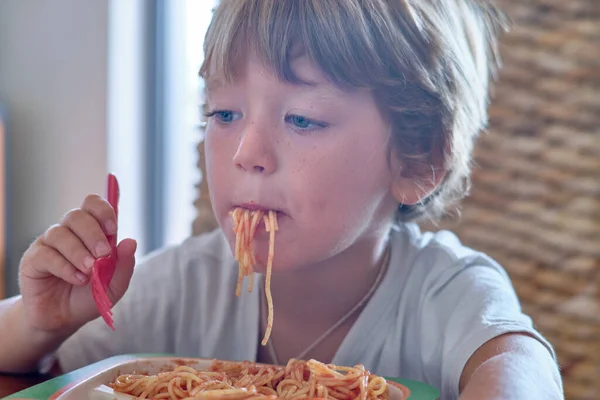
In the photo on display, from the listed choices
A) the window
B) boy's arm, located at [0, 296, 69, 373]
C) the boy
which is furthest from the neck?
the window

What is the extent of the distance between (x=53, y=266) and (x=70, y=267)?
25 mm

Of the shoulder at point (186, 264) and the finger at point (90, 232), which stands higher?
the finger at point (90, 232)

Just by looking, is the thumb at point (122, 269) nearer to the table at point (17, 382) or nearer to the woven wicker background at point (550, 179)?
the table at point (17, 382)

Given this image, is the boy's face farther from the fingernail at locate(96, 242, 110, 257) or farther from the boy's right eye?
the fingernail at locate(96, 242, 110, 257)

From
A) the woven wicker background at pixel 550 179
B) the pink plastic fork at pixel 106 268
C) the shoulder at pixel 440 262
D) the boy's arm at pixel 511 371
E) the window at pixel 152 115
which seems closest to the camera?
the boy's arm at pixel 511 371

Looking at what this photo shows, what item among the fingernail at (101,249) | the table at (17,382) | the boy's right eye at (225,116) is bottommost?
the table at (17,382)

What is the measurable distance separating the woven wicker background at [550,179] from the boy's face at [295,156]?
59 cm

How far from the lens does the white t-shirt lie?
1.02 meters

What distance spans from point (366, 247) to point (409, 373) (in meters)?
0.21

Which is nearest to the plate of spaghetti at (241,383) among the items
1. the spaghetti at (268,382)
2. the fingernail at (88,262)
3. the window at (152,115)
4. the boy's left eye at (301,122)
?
the spaghetti at (268,382)

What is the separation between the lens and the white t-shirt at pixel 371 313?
3.33 feet

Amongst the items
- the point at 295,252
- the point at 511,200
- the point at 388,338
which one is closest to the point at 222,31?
the point at 295,252

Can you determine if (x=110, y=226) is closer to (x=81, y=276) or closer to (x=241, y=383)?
(x=81, y=276)

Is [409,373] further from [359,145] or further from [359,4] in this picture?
[359,4]
